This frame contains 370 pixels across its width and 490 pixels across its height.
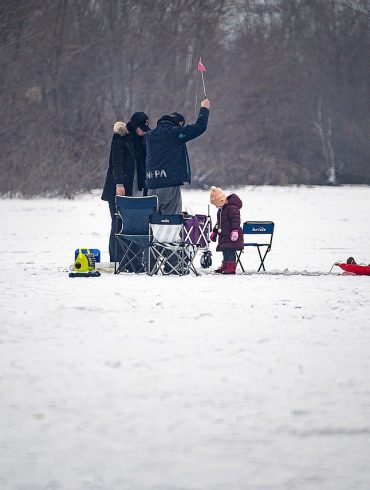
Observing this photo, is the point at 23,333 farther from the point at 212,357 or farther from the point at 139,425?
the point at 139,425

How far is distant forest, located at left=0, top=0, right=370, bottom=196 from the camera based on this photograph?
28.5 metres

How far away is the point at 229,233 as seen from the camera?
31.7 ft

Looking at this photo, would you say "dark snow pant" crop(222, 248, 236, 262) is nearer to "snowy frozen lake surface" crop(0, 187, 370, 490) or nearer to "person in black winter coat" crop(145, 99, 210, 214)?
"snowy frozen lake surface" crop(0, 187, 370, 490)

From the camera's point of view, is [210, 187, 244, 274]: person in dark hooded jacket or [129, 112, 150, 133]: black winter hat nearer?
[210, 187, 244, 274]: person in dark hooded jacket

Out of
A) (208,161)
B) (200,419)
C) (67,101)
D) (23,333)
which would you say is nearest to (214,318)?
(23,333)

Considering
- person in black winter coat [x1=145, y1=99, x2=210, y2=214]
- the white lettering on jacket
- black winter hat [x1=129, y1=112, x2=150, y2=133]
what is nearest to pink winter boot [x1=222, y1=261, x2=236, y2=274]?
person in black winter coat [x1=145, y1=99, x2=210, y2=214]

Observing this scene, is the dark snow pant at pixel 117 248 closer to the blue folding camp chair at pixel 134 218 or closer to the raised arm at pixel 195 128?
the blue folding camp chair at pixel 134 218

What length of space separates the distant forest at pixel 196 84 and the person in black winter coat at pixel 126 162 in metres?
16.2

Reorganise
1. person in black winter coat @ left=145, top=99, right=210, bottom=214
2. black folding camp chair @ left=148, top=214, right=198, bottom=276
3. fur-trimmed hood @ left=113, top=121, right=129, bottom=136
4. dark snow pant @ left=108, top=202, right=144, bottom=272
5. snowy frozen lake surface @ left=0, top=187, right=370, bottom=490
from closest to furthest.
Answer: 1. snowy frozen lake surface @ left=0, top=187, right=370, bottom=490
2. black folding camp chair @ left=148, top=214, right=198, bottom=276
3. person in black winter coat @ left=145, top=99, right=210, bottom=214
4. fur-trimmed hood @ left=113, top=121, right=129, bottom=136
5. dark snow pant @ left=108, top=202, right=144, bottom=272

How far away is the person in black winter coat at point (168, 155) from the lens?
958 cm

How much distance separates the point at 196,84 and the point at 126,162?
103 feet

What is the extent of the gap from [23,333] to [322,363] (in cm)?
182

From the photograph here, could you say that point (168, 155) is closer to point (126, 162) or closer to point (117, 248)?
point (126, 162)

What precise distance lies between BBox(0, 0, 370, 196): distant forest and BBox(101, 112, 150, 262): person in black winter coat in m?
16.2
